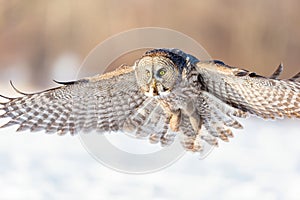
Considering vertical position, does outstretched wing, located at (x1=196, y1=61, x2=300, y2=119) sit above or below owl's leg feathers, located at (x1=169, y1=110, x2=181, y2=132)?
above

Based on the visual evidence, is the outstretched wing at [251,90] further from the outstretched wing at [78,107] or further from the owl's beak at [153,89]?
the outstretched wing at [78,107]

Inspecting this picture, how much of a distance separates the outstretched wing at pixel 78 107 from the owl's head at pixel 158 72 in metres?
0.25

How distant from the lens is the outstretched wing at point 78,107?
3074 millimetres

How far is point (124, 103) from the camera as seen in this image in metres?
3.16

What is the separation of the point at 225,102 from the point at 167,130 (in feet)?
1.36

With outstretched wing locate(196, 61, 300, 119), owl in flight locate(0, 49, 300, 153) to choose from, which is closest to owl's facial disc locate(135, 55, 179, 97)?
owl in flight locate(0, 49, 300, 153)

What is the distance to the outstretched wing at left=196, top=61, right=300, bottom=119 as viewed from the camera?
272 centimetres

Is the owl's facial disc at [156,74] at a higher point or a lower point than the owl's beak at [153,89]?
higher

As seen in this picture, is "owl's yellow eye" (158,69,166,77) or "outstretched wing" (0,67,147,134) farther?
"outstretched wing" (0,67,147,134)

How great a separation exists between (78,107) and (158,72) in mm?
639

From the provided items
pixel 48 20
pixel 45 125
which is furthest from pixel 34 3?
pixel 45 125

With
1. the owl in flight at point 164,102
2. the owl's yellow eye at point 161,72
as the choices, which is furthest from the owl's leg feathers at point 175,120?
the owl's yellow eye at point 161,72

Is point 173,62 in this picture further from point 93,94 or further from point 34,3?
point 34,3

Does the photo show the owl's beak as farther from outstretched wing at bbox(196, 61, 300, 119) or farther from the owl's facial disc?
outstretched wing at bbox(196, 61, 300, 119)
